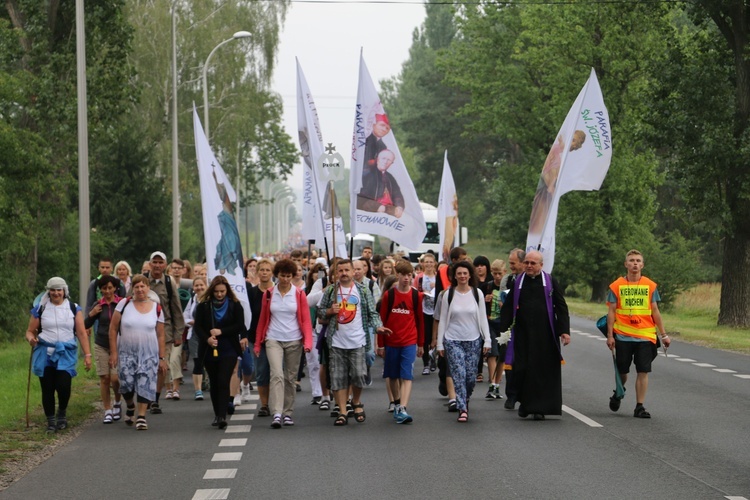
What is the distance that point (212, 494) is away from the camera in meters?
9.82

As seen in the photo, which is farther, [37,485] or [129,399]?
[129,399]

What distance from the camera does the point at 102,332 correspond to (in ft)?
49.0

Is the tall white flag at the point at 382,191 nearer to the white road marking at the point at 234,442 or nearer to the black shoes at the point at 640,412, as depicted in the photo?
the black shoes at the point at 640,412

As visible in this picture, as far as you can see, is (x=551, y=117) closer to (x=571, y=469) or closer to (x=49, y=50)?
(x=49, y=50)

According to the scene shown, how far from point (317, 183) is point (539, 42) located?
39984mm

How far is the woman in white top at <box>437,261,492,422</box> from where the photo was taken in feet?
47.0

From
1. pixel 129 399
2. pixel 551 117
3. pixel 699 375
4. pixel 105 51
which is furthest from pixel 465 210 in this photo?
pixel 129 399

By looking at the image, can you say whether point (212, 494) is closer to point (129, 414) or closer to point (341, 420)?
point (341, 420)

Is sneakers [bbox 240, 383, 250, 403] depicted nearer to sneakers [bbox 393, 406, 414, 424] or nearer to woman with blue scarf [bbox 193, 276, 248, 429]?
woman with blue scarf [bbox 193, 276, 248, 429]

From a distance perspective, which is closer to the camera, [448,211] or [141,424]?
[141,424]

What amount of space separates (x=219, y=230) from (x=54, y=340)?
225 centimetres

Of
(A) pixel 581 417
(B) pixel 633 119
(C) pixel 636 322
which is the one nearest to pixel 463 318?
(A) pixel 581 417

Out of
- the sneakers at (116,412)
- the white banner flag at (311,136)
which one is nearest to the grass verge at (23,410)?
the sneakers at (116,412)

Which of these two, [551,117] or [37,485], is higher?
[551,117]
